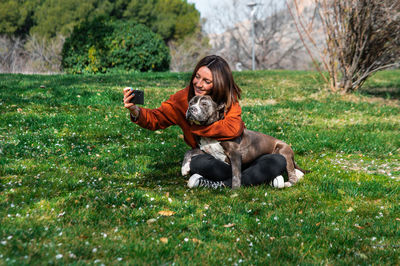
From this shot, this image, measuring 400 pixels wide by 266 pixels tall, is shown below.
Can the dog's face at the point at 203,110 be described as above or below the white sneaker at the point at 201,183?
above

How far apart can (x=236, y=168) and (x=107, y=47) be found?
47.3ft

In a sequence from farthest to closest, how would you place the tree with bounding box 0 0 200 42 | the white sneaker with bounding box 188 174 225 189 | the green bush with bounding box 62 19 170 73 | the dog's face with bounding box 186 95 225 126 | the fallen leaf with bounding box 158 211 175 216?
the tree with bounding box 0 0 200 42 < the green bush with bounding box 62 19 170 73 < the white sneaker with bounding box 188 174 225 189 < the dog's face with bounding box 186 95 225 126 < the fallen leaf with bounding box 158 211 175 216

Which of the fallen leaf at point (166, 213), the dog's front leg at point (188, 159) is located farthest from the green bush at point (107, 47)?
the fallen leaf at point (166, 213)

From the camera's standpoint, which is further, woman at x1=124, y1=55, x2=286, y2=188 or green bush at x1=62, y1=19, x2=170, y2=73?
green bush at x1=62, y1=19, x2=170, y2=73

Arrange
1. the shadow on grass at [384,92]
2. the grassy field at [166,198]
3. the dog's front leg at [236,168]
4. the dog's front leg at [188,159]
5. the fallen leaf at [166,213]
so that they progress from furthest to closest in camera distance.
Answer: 1. the shadow on grass at [384,92]
2. the dog's front leg at [188,159]
3. the dog's front leg at [236,168]
4. the fallen leaf at [166,213]
5. the grassy field at [166,198]

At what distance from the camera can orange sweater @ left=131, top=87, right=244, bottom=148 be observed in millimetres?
4777

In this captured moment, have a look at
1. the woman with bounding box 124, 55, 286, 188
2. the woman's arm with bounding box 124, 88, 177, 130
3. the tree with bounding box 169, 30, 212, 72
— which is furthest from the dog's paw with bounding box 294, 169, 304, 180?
the tree with bounding box 169, 30, 212, 72

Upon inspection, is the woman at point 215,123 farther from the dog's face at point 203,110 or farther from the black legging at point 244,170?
the dog's face at point 203,110

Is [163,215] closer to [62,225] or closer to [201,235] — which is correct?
[201,235]

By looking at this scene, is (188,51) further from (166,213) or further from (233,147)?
(166,213)

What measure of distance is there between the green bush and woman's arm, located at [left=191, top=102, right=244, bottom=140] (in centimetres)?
1398

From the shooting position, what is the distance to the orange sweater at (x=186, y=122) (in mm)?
4777

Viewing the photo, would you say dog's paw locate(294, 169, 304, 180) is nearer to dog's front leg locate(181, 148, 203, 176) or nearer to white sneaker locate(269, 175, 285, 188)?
white sneaker locate(269, 175, 285, 188)

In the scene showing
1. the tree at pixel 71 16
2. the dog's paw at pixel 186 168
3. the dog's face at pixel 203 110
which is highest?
the tree at pixel 71 16
